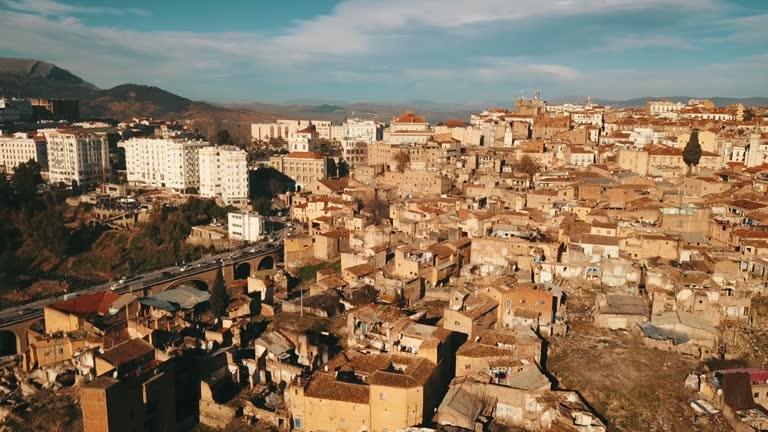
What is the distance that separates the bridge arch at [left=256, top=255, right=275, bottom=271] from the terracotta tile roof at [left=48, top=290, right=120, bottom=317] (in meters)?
9.77

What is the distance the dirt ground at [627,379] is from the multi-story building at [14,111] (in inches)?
3129

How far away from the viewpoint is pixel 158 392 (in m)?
17.4

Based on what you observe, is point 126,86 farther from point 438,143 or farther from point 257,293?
point 257,293

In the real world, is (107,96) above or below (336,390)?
above

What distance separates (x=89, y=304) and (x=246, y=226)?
1428 centimetres

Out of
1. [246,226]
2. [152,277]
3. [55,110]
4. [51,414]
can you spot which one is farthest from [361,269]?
[55,110]

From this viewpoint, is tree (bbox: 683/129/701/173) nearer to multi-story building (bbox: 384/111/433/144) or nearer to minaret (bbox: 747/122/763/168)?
minaret (bbox: 747/122/763/168)

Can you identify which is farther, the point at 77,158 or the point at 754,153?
the point at 77,158

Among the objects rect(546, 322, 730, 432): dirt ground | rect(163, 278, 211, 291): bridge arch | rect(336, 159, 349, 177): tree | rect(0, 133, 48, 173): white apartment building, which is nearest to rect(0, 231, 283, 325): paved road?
rect(163, 278, 211, 291): bridge arch

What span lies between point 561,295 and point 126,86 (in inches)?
5710

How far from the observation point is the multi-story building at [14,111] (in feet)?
249

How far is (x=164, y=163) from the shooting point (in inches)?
2117

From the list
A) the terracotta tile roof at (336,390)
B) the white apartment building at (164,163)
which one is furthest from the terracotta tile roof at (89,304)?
the white apartment building at (164,163)

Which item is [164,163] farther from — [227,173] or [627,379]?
[627,379]
